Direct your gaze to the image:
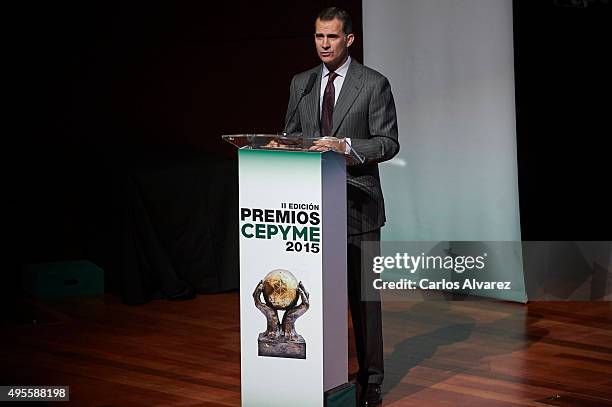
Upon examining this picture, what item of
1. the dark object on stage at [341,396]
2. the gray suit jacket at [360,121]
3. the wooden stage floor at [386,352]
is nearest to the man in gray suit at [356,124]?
the gray suit jacket at [360,121]

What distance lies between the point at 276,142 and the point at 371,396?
118cm

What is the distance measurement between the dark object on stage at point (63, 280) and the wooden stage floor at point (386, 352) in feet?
0.45

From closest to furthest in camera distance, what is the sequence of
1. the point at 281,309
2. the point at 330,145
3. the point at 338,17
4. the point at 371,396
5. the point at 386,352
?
1. the point at 330,145
2. the point at 281,309
3. the point at 338,17
4. the point at 371,396
5. the point at 386,352

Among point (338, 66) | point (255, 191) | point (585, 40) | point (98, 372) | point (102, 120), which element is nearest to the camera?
point (255, 191)

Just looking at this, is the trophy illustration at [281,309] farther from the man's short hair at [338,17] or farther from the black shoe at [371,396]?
the man's short hair at [338,17]

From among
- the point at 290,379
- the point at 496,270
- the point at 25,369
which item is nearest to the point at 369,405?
the point at 290,379

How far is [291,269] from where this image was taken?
156 inches

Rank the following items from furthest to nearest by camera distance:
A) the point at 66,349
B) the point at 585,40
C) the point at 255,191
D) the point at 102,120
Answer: the point at 102,120 → the point at 585,40 → the point at 66,349 → the point at 255,191

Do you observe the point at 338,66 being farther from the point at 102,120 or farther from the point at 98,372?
the point at 102,120

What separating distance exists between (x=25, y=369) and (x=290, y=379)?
1677mm

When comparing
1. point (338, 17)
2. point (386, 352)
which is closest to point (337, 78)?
point (338, 17)

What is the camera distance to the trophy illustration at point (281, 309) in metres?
3.96

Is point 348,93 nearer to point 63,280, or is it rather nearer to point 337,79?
point 337,79

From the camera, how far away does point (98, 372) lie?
16.8ft
